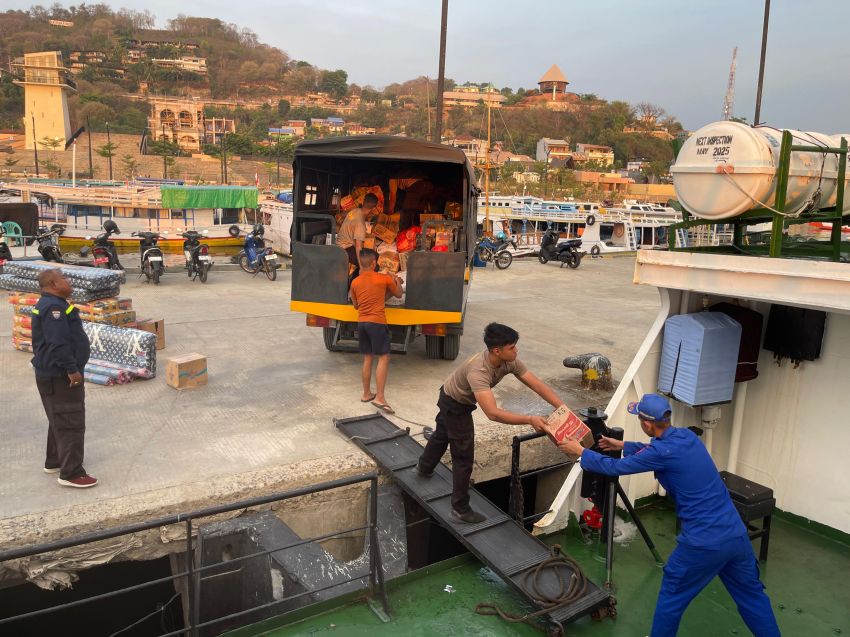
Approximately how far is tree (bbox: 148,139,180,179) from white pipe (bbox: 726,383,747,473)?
215 ft

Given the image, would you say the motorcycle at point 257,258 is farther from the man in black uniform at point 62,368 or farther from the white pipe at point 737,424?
the white pipe at point 737,424

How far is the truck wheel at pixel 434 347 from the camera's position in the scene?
8250mm

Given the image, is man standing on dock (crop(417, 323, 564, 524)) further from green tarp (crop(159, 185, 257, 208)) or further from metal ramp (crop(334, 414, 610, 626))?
green tarp (crop(159, 185, 257, 208))

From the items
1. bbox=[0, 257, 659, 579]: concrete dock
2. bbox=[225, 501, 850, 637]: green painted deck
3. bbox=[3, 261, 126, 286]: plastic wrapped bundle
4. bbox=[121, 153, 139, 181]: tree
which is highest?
bbox=[121, 153, 139, 181]: tree

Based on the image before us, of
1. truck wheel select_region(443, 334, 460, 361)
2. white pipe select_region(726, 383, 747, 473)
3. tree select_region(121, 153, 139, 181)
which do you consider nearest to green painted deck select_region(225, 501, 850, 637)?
white pipe select_region(726, 383, 747, 473)

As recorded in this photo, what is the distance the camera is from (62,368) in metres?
4.29

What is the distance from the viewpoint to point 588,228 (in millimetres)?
30703

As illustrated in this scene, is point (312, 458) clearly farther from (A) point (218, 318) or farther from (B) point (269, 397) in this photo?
(A) point (218, 318)

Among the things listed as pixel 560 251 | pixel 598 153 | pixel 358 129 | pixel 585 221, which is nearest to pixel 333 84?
pixel 358 129

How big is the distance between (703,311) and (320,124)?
119246 millimetres

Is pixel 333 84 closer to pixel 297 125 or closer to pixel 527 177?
pixel 297 125

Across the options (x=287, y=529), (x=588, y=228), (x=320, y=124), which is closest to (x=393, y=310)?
(x=287, y=529)

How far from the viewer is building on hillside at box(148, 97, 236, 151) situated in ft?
300

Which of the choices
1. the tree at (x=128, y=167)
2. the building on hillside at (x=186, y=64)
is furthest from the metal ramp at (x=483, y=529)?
the building on hillside at (x=186, y=64)
